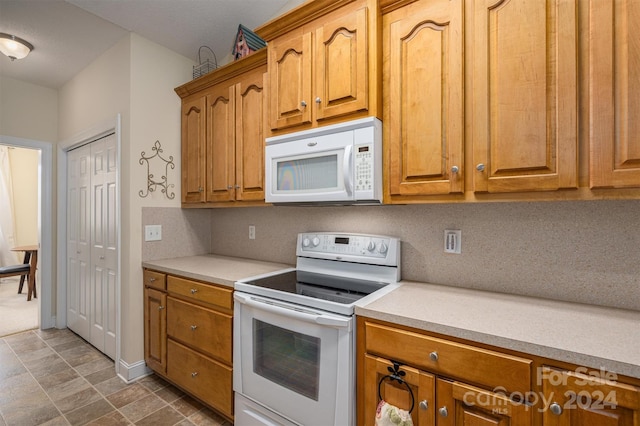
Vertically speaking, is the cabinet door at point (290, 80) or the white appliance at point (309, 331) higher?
the cabinet door at point (290, 80)

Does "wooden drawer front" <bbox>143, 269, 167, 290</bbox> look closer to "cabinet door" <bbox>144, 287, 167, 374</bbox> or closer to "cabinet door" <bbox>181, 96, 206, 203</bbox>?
"cabinet door" <bbox>144, 287, 167, 374</bbox>

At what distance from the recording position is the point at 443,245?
163cm

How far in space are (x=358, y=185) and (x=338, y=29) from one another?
0.83m

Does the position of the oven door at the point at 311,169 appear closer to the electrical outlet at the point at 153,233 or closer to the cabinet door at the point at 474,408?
the cabinet door at the point at 474,408

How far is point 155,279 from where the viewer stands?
223cm

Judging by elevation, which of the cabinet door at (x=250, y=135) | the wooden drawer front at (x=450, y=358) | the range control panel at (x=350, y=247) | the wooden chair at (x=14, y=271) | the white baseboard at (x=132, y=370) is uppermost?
the cabinet door at (x=250, y=135)

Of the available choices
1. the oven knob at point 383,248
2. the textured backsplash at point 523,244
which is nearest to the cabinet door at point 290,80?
the textured backsplash at point 523,244

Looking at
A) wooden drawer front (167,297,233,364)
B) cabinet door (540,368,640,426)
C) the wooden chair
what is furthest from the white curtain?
cabinet door (540,368,640,426)

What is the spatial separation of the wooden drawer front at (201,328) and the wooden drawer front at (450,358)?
91 centimetres

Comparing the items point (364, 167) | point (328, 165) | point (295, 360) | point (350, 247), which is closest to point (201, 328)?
point (295, 360)

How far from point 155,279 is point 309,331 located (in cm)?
145

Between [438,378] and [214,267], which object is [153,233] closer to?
[214,267]

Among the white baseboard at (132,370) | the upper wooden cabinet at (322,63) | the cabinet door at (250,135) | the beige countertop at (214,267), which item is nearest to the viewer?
the upper wooden cabinet at (322,63)

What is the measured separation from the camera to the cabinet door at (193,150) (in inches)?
94.8
